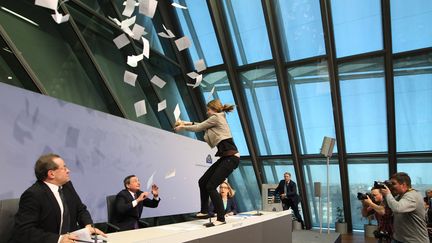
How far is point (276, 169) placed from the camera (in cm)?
820

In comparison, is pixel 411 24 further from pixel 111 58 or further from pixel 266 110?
pixel 111 58

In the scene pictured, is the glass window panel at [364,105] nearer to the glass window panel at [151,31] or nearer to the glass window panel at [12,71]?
the glass window panel at [151,31]

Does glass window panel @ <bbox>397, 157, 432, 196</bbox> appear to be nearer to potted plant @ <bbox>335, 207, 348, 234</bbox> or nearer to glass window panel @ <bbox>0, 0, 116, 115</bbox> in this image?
potted plant @ <bbox>335, 207, 348, 234</bbox>

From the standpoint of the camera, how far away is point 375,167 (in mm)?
7398

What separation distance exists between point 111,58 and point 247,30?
296cm

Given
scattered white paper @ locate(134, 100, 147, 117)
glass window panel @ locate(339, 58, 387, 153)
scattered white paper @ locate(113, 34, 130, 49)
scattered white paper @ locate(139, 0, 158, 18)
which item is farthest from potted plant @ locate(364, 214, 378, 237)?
scattered white paper @ locate(139, 0, 158, 18)

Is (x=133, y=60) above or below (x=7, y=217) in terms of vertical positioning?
above

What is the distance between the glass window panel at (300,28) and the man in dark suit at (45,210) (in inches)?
235

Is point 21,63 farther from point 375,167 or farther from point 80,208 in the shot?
point 375,167

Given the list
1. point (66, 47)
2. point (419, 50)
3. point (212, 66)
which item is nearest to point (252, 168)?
point (212, 66)

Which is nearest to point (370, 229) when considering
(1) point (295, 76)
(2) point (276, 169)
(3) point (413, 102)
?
(2) point (276, 169)

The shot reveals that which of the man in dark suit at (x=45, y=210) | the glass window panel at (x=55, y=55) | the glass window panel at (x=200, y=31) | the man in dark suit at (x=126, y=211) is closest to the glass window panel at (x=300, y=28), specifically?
the glass window panel at (x=200, y=31)

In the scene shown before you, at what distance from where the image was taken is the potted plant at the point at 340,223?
760 cm

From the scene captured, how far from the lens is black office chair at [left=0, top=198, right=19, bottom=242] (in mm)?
1911
